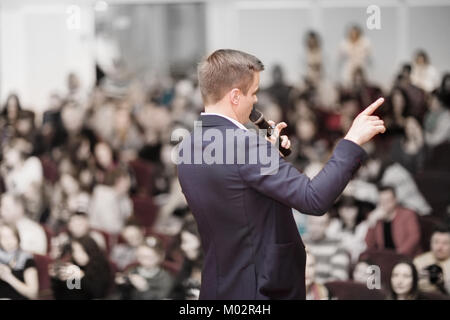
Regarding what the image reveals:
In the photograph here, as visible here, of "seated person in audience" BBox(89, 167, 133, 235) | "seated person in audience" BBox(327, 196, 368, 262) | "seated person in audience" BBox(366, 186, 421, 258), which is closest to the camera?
"seated person in audience" BBox(366, 186, 421, 258)

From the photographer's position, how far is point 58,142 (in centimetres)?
660

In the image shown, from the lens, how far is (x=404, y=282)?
3.66 m

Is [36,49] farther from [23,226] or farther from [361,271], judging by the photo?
[361,271]

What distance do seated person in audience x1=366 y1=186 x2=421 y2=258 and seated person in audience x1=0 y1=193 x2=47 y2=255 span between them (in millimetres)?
1983

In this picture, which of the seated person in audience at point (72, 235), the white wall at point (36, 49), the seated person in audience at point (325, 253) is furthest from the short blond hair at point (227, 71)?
the white wall at point (36, 49)

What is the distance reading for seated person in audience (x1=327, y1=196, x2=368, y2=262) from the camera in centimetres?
456

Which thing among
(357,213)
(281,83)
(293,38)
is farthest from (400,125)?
(293,38)

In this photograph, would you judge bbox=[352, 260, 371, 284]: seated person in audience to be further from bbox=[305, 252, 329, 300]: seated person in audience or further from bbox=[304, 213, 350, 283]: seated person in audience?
bbox=[305, 252, 329, 300]: seated person in audience

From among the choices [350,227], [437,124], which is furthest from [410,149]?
[350,227]

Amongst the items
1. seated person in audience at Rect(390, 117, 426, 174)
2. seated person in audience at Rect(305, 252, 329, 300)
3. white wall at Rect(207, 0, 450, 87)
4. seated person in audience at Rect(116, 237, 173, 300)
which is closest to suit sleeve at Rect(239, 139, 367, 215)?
seated person in audience at Rect(305, 252, 329, 300)

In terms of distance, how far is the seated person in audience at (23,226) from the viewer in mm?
4531

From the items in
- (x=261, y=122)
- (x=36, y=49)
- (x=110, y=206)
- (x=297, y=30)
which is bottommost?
(x=110, y=206)

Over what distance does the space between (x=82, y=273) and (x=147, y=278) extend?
360 millimetres
